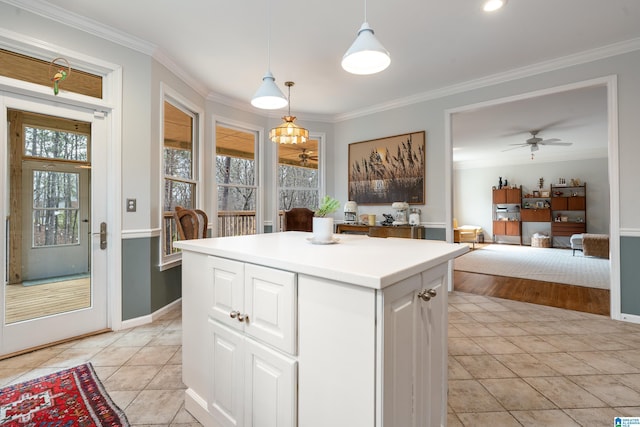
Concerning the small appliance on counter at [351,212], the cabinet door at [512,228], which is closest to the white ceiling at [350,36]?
the small appliance on counter at [351,212]

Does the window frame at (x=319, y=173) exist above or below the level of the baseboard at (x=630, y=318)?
above

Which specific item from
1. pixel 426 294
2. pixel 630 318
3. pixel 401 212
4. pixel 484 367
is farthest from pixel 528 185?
pixel 426 294

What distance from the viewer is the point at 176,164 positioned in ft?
11.6

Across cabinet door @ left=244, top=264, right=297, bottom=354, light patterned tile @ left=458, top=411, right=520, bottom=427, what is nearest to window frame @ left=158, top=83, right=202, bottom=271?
cabinet door @ left=244, top=264, right=297, bottom=354

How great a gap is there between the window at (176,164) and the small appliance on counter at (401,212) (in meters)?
2.78

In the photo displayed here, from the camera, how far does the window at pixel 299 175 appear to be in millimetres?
5035

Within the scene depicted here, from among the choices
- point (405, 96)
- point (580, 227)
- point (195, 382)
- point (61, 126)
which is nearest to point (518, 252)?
point (580, 227)

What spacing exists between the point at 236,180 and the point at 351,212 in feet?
6.16

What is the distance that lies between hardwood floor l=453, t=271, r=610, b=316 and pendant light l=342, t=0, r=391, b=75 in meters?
3.45

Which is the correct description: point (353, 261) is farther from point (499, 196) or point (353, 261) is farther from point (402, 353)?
point (499, 196)

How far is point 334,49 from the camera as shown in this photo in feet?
9.84

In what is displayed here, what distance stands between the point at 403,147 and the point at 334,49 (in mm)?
1900

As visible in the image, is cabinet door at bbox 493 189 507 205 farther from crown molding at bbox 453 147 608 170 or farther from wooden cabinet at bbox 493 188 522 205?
crown molding at bbox 453 147 608 170

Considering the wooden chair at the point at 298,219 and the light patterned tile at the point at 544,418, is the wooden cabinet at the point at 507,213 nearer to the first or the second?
the wooden chair at the point at 298,219
